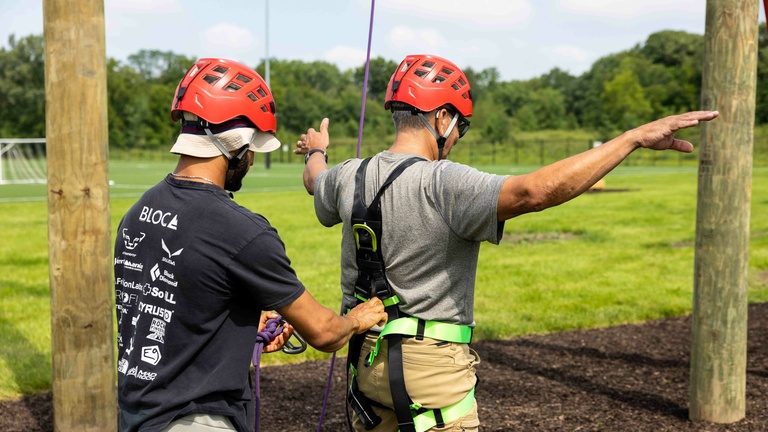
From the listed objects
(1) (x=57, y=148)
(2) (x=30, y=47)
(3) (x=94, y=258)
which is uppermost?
(2) (x=30, y=47)

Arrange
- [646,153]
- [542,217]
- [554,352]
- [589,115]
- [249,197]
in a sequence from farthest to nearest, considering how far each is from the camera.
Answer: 1. [589,115]
2. [646,153]
3. [249,197]
4. [542,217]
5. [554,352]

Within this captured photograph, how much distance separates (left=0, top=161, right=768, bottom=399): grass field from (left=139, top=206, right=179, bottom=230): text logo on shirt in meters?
4.69

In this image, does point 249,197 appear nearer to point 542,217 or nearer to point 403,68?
point 542,217

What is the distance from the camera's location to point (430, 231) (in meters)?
3.33

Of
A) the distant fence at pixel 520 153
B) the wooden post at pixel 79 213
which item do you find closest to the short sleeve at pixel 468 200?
the wooden post at pixel 79 213

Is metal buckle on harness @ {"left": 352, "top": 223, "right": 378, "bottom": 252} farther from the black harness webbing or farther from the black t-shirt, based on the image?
the black t-shirt

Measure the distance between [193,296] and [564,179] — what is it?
135 cm

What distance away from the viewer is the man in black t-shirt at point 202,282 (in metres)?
2.79

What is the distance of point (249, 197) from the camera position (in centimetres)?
2888

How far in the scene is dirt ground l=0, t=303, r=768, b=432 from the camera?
605cm

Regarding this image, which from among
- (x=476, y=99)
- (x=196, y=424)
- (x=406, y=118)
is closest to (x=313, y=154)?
(x=406, y=118)

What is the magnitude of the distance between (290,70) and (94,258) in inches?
5414

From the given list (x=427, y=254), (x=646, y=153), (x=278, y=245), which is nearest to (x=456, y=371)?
(x=427, y=254)

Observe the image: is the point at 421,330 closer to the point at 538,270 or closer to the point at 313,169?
the point at 313,169
